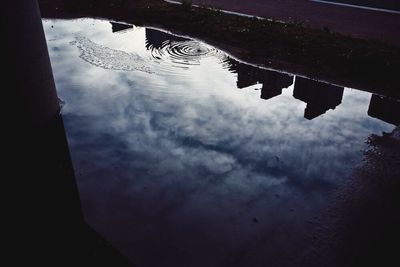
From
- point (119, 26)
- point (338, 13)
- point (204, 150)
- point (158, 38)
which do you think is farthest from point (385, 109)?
point (119, 26)

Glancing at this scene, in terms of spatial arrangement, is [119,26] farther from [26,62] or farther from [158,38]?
[26,62]

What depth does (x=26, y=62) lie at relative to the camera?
6.07m

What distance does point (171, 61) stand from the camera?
1113 cm

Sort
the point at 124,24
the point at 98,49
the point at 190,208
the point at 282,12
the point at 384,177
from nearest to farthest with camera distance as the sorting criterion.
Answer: the point at 190,208 → the point at 384,177 → the point at 98,49 → the point at 124,24 → the point at 282,12

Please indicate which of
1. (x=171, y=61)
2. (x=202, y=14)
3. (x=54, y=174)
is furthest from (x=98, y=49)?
(x=54, y=174)

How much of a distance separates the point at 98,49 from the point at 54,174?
736 centimetres

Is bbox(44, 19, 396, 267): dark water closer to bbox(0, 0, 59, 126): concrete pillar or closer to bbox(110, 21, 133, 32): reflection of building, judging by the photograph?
bbox(0, 0, 59, 126): concrete pillar

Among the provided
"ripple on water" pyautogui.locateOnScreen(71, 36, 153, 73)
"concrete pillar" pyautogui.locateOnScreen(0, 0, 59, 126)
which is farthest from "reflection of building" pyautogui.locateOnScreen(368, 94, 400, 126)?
"concrete pillar" pyautogui.locateOnScreen(0, 0, 59, 126)

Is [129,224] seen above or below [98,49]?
below

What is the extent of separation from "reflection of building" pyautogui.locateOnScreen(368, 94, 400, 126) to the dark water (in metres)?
0.05

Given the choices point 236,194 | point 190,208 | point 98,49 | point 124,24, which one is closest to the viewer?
point 190,208

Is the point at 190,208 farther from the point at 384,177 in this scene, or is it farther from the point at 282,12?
the point at 282,12

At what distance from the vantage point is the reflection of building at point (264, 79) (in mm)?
9448

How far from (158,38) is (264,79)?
5.52 metres
